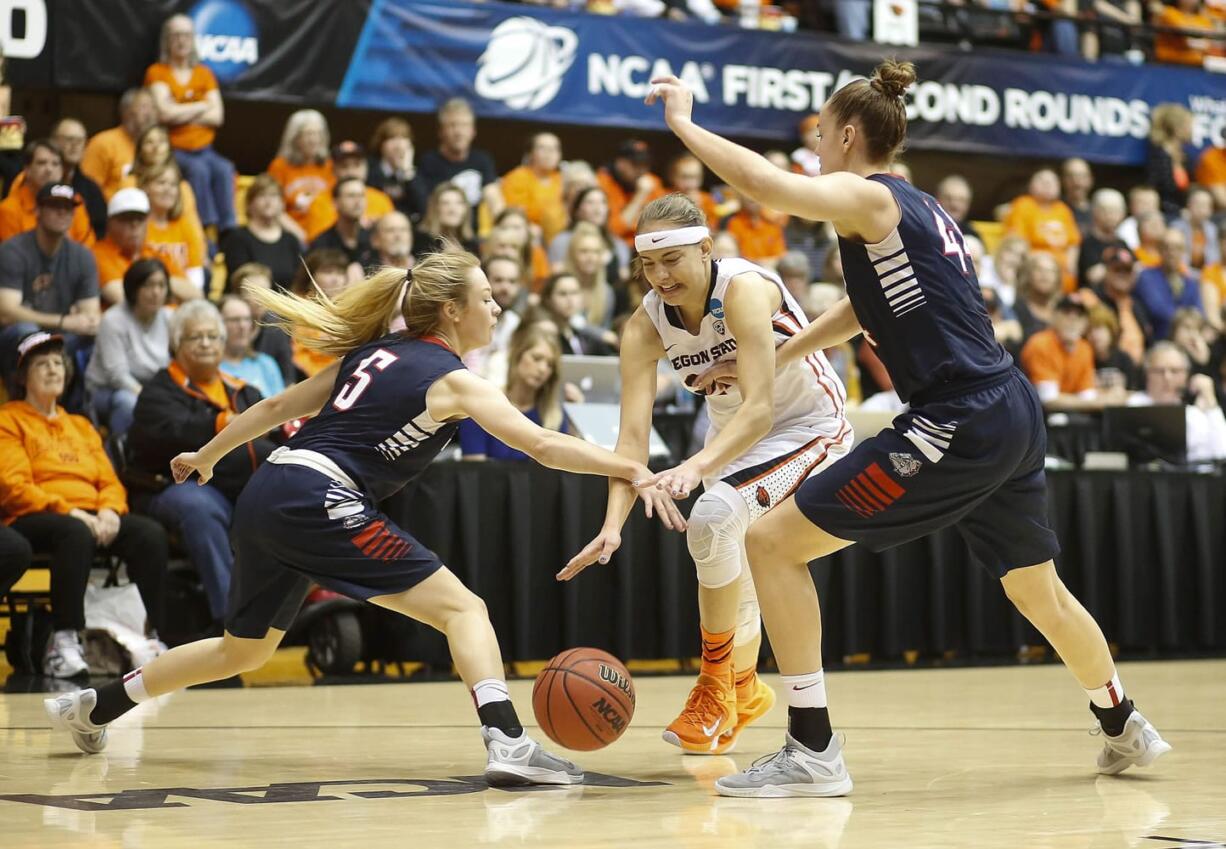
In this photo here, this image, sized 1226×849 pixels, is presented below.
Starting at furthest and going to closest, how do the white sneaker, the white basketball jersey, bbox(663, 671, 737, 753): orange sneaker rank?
1. the white sneaker
2. bbox(663, 671, 737, 753): orange sneaker
3. the white basketball jersey

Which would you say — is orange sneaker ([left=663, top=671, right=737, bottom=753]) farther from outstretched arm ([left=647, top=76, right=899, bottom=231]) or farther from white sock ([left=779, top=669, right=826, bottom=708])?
outstretched arm ([left=647, top=76, right=899, bottom=231])

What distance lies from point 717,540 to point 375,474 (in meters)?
1.16

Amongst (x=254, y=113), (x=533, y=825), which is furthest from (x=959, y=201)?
(x=533, y=825)

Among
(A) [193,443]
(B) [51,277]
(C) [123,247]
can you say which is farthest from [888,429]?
(C) [123,247]

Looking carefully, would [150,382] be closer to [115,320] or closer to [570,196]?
[115,320]

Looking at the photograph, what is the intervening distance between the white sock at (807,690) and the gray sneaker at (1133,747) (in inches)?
40.1

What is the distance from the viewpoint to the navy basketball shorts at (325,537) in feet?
15.6

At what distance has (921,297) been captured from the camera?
4.55m

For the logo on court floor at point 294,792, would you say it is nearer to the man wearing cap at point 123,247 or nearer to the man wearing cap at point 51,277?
the man wearing cap at point 51,277

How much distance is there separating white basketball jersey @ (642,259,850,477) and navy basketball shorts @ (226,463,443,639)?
1151 mm

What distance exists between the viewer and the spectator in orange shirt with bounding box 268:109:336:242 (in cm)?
1109

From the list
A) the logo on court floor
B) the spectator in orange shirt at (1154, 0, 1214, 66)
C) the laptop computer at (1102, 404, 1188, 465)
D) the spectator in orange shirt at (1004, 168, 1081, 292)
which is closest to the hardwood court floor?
the logo on court floor

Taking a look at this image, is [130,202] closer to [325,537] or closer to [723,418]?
[723,418]

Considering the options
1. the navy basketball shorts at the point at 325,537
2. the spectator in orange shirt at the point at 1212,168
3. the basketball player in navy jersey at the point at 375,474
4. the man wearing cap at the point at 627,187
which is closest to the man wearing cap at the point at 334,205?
the man wearing cap at the point at 627,187
